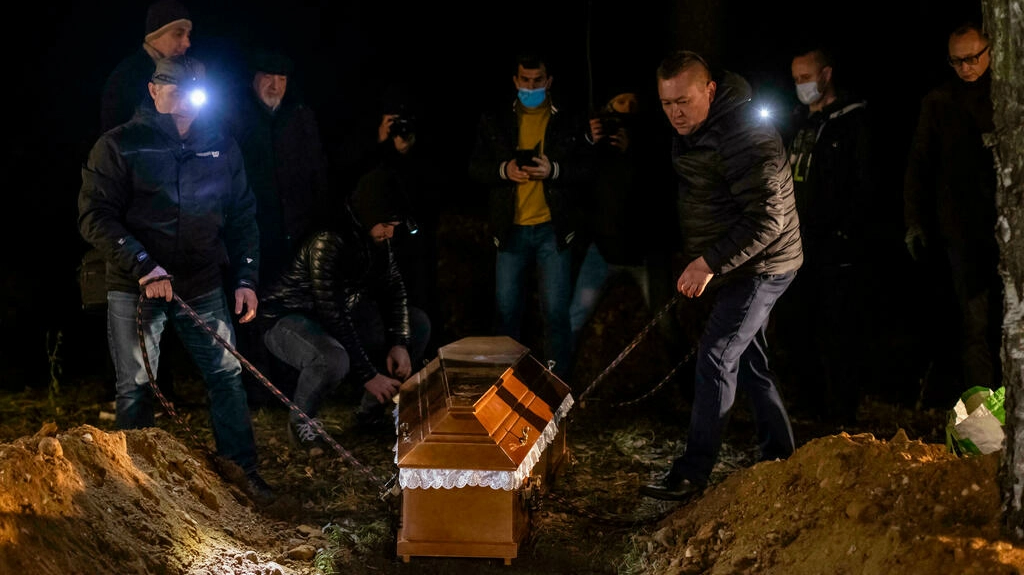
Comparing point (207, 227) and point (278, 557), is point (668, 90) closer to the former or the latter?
point (207, 227)

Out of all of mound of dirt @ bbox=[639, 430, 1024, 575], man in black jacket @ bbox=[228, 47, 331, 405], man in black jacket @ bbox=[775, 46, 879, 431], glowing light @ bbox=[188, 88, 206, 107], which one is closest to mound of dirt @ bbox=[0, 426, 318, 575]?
glowing light @ bbox=[188, 88, 206, 107]

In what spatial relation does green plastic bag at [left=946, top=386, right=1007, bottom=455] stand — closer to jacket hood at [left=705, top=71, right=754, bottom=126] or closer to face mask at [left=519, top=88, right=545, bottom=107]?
jacket hood at [left=705, top=71, right=754, bottom=126]

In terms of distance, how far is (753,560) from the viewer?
12.9ft

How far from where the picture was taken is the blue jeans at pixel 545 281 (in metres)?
6.49

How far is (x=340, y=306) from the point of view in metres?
5.97

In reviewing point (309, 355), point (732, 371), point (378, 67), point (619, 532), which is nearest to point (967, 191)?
point (732, 371)

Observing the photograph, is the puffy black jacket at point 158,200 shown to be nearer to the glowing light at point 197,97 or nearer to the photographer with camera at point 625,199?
the glowing light at point 197,97

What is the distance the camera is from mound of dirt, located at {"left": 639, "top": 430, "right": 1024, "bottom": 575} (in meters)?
3.30

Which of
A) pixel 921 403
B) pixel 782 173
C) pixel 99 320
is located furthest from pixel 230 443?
pixel 921 403

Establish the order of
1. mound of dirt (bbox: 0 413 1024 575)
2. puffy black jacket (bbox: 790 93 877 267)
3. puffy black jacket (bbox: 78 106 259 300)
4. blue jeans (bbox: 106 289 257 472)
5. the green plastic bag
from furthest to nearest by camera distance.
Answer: puffy black jacket (bbox: 790 93 877 267) → blue jeans (bbox: 106 289 257 472) → puffy black jacket (bbox: 78 106 259 300) → the green plastic bag → mound of dirt (bbox: 0 413 1024 575)

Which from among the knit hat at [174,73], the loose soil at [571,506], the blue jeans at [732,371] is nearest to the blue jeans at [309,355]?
the loose soil at [571,506]

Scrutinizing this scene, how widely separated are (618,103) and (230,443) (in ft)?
9.82

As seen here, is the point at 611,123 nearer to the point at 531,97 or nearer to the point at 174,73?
the point at 531,97

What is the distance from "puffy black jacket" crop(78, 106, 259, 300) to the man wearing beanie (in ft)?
2.59
